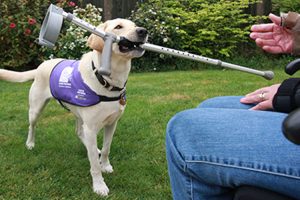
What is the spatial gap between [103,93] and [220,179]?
1.92 meters

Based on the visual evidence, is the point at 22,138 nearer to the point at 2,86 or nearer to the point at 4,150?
the point at 4,150

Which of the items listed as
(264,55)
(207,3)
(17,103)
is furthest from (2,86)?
(264,55)

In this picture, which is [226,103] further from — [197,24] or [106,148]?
[197,24]

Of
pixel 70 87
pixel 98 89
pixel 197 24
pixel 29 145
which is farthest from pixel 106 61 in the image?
pixel 197 24

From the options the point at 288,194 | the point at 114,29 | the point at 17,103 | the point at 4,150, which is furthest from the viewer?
the point at 17,103

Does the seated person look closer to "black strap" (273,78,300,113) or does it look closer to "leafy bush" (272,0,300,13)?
"black strap" (273,78,300,113)

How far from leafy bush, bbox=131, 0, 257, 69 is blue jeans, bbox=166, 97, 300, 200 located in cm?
790

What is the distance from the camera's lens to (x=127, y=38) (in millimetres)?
2527

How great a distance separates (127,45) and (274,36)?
972mm

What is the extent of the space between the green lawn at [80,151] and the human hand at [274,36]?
142 centimetres

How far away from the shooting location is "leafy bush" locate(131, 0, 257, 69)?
927 centimetres

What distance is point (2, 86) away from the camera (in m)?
6.89

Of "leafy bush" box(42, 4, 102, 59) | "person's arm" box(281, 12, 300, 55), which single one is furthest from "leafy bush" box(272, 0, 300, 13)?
"person's arm" box(281, 12, 300, 55)

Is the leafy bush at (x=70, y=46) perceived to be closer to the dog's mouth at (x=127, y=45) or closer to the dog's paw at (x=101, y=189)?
the dog's paw at (x=101, y=189)
